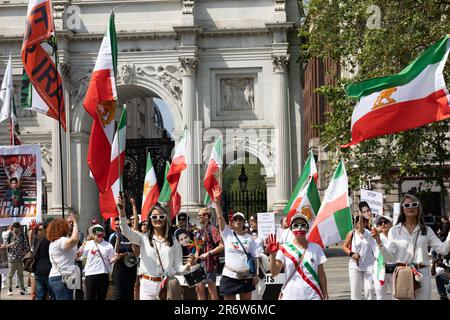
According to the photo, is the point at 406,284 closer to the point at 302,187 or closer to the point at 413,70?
the point at 413,70

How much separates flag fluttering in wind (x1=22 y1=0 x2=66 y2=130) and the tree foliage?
8731 mm

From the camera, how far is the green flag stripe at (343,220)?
1318 cm

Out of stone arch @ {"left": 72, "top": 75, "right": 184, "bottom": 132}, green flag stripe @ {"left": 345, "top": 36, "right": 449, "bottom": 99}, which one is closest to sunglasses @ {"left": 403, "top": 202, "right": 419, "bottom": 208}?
green flag stripe @ {"left": 345, "top": 36, "right": 449, "bottom": 99}

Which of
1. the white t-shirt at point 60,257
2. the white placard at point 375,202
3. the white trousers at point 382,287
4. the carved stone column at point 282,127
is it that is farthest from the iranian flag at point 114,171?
the carved stone column at point 282,127

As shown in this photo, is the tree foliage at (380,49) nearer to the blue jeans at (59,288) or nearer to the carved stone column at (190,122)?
the carved stone column at (190,122)

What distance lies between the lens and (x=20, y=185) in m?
15.3

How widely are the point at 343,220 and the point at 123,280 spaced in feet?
15.4

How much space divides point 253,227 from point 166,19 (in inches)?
803

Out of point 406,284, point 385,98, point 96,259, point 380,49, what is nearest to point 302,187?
point 96,259

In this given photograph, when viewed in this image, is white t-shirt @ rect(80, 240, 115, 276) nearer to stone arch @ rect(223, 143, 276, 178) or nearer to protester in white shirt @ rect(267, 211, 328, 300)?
protester in white shirt @ rect(267, 211, 328, 300)

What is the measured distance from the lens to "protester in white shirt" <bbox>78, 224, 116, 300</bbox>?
15.9m

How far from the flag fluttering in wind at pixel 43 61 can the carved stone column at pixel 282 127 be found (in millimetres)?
23556
